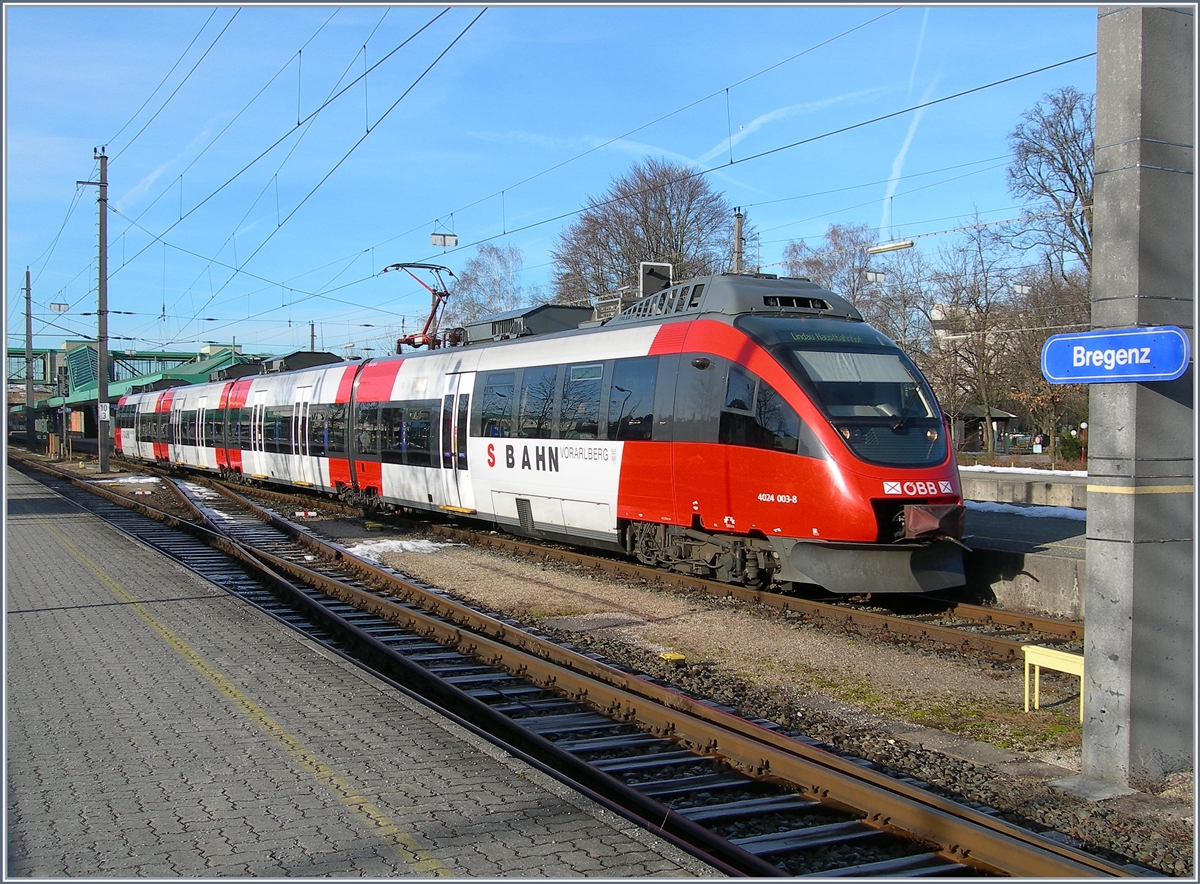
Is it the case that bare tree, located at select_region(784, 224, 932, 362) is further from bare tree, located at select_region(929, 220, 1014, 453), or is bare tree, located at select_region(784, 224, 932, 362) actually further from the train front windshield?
the train front windshield

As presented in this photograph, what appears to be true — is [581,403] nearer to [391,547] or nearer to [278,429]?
[391,547]

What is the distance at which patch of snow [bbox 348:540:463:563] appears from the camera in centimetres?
1596

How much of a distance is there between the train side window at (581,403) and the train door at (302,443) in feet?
39.2

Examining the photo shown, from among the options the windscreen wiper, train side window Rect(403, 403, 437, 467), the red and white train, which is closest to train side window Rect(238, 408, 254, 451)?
train side window Rect(403, 403, 437, 467)

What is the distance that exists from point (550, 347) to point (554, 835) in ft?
33.8

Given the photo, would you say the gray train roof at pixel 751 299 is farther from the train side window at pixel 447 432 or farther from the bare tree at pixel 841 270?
the bare tree at pixel 841 270

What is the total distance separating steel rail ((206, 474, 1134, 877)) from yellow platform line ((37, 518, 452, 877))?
2284 mm

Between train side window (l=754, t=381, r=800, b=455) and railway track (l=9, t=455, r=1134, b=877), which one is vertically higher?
train side window (l=754, t=381, r=800, b=455)

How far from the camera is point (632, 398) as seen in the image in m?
12.4

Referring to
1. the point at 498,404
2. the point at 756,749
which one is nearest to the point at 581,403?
the point at 498,404

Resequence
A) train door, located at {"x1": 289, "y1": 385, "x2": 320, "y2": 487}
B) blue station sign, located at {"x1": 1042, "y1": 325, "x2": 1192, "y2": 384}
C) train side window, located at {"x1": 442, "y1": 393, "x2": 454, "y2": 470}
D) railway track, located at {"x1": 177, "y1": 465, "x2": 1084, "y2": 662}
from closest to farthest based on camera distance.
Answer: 1. blue station sign, located at {"x1": 1042, "y1": 325, "x2": 1192, "y2": 384}
2. railway track, located at {"x1": 177, "y1": 465, "x2": 1084, "y2": 662}
3. train side window, located at {"x1": 442, "y1": 393, "x2": 454, "y2": 470}
4. train door, located at {"x1": 289, "y1": 385, "x2": 320, "y2": 487}

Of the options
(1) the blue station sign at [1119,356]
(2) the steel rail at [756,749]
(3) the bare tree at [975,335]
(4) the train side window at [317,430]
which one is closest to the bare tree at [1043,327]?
(3) the bare tree at [975,335]

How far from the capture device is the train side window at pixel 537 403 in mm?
14086

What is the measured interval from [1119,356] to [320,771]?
5.10 meters
